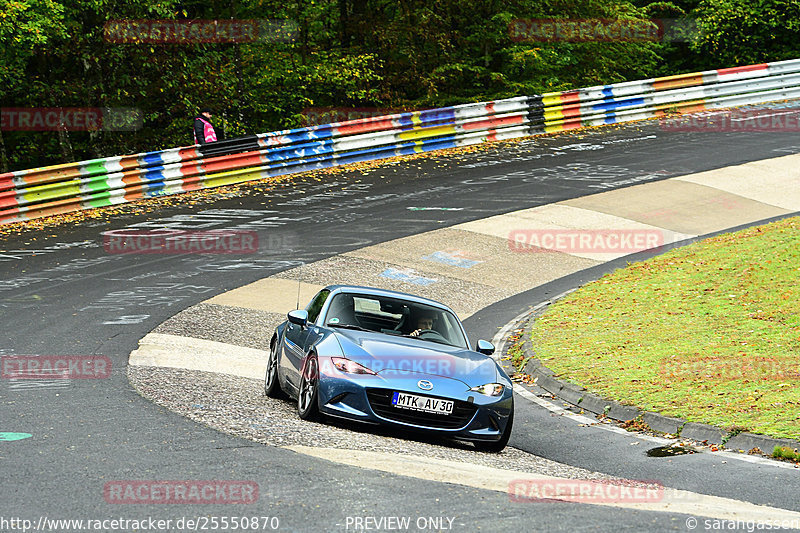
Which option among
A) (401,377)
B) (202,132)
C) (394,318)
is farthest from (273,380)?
(202,132)

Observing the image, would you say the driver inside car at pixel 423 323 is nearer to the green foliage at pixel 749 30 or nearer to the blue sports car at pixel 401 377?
the blue sports car at pixel 401 377

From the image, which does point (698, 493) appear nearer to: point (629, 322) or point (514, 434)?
point (514, 434)

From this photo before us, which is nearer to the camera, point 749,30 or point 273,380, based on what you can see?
point 273,380

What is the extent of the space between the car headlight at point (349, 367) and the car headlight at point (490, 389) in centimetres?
103

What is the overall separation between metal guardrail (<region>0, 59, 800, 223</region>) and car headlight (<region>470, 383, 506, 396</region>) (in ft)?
48.0

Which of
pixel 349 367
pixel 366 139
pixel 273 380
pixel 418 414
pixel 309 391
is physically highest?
pixel 366 139

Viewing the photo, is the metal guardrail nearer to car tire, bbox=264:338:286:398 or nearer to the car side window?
car tire, bbox=264:338:286:398

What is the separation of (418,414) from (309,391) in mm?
1148

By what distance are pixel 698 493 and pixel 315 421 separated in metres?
3.55

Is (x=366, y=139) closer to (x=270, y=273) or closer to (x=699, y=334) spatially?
(x=270, y=273)

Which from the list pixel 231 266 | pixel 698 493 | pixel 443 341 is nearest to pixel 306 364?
pixel 443 341

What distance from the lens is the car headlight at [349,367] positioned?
897 centimetres

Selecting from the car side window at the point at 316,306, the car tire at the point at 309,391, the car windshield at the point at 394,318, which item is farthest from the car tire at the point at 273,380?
the car tire at the point at 309,391

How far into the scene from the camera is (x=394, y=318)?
34.4ft
